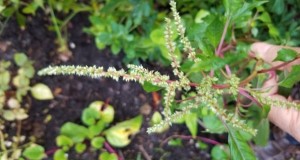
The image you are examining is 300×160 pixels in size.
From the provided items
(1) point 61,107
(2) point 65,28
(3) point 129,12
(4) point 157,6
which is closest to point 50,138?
(1) point 61,107

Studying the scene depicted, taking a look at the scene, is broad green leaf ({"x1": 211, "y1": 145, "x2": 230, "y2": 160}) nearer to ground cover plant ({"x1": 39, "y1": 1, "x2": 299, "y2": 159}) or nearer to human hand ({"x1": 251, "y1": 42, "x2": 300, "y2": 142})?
human hand ({"x1": 251, "y1": 42, "x2": 300, "y2": 142})

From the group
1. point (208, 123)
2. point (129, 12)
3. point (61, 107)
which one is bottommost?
point (208, 123)

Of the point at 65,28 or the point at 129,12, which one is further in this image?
the point at 65,28

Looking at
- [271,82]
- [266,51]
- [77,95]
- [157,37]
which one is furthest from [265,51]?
[77,95]

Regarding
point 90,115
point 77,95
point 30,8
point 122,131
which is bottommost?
point 122,131

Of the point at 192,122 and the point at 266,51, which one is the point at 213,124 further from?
the point at 266,51

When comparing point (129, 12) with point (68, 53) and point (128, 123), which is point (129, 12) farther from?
point (128, 123)
